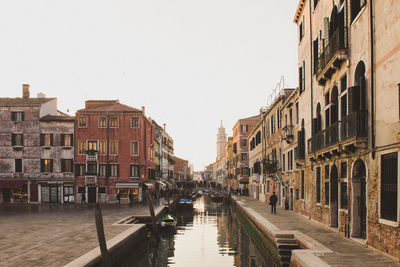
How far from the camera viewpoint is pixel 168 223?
2738 centimetres

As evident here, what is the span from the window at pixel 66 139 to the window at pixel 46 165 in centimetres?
212

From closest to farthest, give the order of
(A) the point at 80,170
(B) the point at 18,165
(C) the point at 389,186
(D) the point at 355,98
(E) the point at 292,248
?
(C) the point at 389,186, (D) the point at 355,98, (E) the point at 292,248, (A) the point at 80,170, (B) the point at 18,165

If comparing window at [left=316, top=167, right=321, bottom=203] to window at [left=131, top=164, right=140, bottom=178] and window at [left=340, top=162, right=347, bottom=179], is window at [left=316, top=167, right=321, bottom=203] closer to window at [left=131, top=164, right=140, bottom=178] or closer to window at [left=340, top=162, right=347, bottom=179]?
window at [left=340, top=162, right=347, bottom=179]

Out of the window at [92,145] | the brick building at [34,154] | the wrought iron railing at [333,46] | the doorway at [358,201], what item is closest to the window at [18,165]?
the brick building at [34,154]

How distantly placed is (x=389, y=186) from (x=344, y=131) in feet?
11.7

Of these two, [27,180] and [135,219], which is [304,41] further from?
[27,180]

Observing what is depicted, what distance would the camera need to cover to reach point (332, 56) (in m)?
16.3

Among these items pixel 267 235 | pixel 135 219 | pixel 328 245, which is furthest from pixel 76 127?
pixel 328 245

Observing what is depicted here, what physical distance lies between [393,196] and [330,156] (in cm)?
637

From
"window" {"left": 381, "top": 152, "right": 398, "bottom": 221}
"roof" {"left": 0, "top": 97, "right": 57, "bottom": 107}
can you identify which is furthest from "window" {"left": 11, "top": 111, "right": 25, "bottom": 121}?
"window" {"left": 381, "top": 152, "right": 398, "bottom": 221}

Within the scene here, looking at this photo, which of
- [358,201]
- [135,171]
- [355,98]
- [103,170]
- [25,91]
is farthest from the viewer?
[25,91]

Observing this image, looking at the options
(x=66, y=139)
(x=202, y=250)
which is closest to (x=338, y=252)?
(x=202, y=250)

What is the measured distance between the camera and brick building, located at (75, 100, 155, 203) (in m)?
41.3

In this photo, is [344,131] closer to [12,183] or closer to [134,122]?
[134,122]
